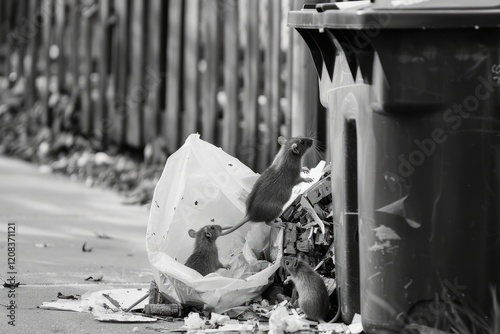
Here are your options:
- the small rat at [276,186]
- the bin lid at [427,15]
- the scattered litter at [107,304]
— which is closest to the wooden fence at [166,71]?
the small rat at [276,186]

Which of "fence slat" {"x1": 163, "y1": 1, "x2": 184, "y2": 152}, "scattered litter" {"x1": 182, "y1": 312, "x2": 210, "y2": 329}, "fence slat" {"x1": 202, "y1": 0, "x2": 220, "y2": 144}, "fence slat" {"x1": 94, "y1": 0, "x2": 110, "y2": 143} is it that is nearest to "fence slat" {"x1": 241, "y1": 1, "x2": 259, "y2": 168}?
"fence slat" {"x1": 202, "y1": 0, "x2": 220, "y2": 144}

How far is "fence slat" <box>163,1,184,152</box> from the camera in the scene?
8.86 m

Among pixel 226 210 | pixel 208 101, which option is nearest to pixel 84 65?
pixel 208 101

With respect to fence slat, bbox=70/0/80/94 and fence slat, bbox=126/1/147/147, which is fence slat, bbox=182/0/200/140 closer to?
fence slat, bbox=126/1/147/147

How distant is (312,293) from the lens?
193 inches

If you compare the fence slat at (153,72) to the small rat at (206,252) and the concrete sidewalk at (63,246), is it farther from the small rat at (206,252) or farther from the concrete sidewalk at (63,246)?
the small rat at (206,252)

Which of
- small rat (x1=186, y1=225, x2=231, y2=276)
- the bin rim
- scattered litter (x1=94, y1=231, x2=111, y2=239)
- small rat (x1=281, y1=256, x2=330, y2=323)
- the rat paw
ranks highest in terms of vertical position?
the bin rim

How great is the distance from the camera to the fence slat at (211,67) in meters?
8.48

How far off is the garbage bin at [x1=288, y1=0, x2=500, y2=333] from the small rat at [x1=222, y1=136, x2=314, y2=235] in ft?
2.73

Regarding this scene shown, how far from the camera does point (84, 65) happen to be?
386 inches

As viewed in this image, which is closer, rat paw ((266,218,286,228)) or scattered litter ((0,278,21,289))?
rat paw ((266,218,286,228))

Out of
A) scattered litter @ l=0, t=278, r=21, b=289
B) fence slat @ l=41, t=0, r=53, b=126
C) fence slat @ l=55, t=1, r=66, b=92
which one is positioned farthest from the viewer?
fence slat @ l=41, t=0, r=53, b=126

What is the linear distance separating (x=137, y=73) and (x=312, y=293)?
4.71 meters

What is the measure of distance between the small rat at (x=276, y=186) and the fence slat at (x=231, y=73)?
2.66 m
